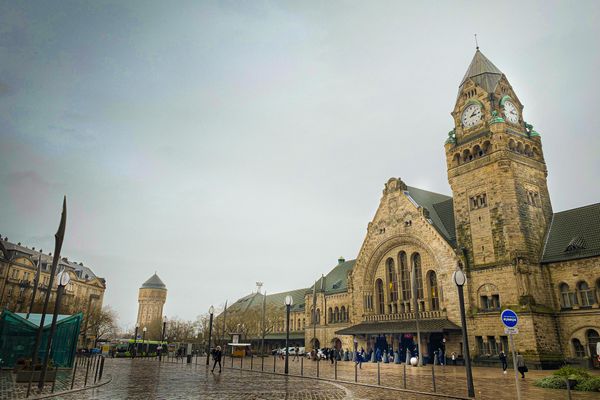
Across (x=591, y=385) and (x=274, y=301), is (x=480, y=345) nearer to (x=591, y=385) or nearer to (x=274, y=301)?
(x=591, y=385)

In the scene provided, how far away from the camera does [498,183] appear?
3906 cm

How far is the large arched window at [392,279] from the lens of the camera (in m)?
48.4

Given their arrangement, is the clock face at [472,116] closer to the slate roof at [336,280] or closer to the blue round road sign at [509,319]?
the slate roof at [336,280]

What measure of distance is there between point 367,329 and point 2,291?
60.5m

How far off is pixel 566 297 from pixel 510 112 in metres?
19.9

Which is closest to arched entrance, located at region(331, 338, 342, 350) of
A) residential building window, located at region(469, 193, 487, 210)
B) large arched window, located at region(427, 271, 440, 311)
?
large arched window, located at region(427, 271, 440, 311)

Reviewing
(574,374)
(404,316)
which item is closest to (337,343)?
(404,316)

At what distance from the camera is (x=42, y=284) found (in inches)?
3157

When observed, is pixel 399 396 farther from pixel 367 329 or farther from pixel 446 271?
pixel 367 329

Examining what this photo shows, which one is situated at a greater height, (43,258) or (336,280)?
(43,258)

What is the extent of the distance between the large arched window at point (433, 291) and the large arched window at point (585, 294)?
503 inches

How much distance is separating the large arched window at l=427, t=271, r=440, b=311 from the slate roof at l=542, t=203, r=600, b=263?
1089 cm

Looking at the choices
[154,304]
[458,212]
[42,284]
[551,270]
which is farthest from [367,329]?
[154,304]

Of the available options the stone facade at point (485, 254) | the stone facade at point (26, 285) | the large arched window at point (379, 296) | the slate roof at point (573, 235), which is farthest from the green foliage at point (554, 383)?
the stone facade at point (26, 285)
